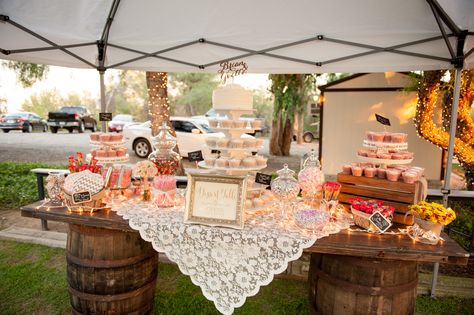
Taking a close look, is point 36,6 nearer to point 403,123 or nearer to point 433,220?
point 433,220

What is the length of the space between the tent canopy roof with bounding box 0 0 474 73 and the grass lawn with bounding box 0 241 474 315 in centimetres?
227

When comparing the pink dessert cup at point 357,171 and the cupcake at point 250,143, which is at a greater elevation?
the cupcake at point 250,143

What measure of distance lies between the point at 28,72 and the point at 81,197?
10.9 meters

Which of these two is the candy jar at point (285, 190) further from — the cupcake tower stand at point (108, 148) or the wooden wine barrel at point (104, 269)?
the cupcake tower stand at point (108, 148)

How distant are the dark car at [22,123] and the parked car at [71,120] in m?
1.46

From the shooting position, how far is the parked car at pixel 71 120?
1880 centimetres

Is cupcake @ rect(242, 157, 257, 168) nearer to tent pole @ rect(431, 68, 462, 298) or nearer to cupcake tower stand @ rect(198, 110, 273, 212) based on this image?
cupcake tower stand @ rect(198, 110, 273, 212)

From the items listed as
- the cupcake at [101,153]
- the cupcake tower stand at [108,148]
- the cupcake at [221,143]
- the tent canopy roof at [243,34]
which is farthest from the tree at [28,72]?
the cupcake at [221,143]

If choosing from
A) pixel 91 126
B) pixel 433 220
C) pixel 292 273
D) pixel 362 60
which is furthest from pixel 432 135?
pixel 91 126

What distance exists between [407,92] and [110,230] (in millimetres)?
7881

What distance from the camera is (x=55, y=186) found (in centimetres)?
255

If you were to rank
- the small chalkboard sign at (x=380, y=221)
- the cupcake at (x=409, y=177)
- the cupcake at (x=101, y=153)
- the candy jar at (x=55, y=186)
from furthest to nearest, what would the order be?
the cupcake at (x=101, y=153) < the candy jar at (x=55, y=186) < the cupcake at (x=409, y=177) < the small chalkboard sign at (x=380, y=221)

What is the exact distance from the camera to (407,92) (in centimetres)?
768

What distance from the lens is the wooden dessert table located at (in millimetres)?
1860
